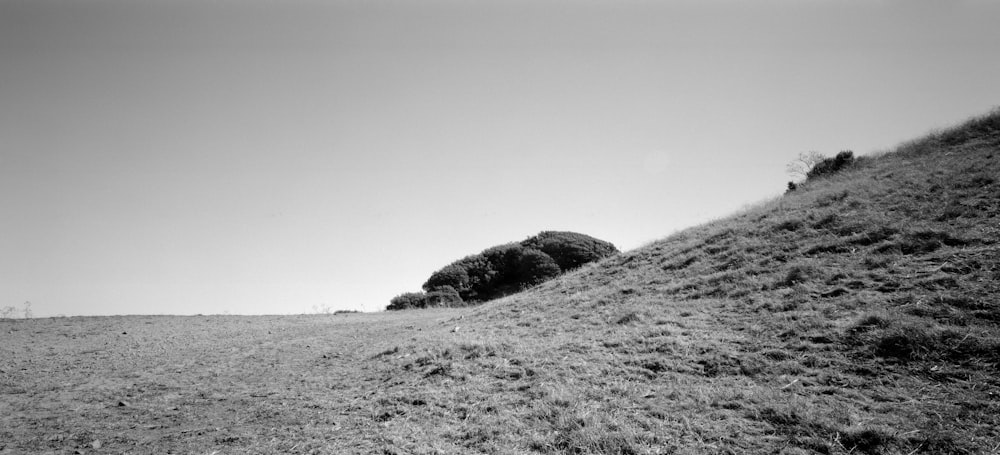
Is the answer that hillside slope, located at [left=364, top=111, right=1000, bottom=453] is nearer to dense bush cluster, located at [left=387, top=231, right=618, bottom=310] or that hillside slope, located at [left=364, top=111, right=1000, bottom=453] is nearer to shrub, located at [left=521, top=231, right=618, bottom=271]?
dense bush cluster, located at [left=387, top=231, right=618, bottom=310]

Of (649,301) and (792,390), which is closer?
(792,390)

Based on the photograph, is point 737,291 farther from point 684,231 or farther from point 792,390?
point 684,231

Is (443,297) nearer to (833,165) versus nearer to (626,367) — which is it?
(626,367)

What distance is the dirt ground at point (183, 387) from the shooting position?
5.03 metres

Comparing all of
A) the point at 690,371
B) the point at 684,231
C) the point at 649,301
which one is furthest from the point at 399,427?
the point at 684,231

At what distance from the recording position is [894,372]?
228 inches

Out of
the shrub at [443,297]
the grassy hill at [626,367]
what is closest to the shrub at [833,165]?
the grassy hill at [626,367]

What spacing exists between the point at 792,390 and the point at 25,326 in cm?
1709

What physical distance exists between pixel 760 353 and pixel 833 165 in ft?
68.5

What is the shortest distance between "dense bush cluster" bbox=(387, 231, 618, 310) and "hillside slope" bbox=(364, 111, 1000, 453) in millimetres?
9019

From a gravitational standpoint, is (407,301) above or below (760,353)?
above

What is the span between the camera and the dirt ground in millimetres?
5031

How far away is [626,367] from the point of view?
690 centimetres

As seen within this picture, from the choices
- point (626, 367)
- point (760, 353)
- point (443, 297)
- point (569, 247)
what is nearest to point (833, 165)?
point (569, 247)
